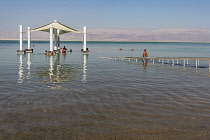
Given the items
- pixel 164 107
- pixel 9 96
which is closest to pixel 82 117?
pixel 164 107

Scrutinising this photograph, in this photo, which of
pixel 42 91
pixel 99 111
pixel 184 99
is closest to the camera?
pixel 99 111

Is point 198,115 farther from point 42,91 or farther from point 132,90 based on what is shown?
point 42,91

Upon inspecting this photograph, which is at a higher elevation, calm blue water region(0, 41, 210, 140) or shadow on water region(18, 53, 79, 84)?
shadow on water region(18, 53, 79, 84)

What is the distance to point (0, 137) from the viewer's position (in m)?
6.00

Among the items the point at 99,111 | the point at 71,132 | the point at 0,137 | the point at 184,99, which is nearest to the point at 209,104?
the point at 184,99

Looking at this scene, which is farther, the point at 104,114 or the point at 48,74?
the point at 48,74

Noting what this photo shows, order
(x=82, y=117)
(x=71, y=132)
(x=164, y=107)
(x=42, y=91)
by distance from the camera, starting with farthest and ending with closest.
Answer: (x=42, y=91), (x=164, y=107), (x=82, y=117), (x=71, y=132)

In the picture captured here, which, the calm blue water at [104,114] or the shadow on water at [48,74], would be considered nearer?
the calm blue water at [104,114]

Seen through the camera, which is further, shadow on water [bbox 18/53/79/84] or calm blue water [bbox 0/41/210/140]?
shadow on water [bbox 18/53/79/84]

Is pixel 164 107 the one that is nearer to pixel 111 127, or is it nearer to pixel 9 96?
pixel 111 127

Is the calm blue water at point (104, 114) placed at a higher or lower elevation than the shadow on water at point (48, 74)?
lower

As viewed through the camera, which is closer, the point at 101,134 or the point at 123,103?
the point at 101,134

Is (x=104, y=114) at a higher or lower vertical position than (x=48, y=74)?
lower

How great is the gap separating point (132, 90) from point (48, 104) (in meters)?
4.74
